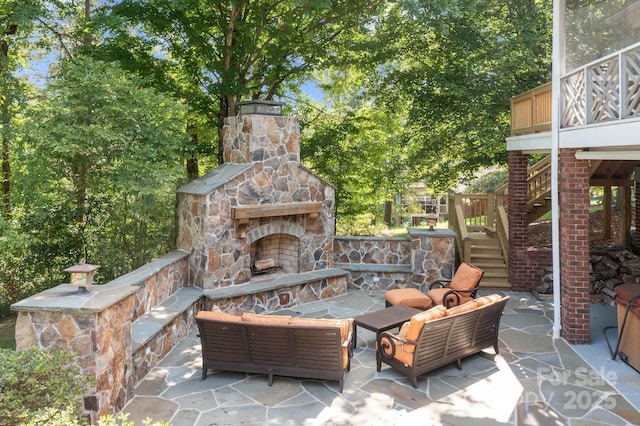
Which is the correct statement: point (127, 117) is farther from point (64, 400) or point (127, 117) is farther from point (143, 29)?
point (64, 400)

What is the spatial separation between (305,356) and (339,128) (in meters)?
8.62

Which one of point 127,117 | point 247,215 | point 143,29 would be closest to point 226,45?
point 143,29

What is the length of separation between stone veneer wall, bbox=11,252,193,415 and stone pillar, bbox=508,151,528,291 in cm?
855

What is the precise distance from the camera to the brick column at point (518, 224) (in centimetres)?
1090

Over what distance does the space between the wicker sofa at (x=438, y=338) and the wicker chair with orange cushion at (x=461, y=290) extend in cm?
141

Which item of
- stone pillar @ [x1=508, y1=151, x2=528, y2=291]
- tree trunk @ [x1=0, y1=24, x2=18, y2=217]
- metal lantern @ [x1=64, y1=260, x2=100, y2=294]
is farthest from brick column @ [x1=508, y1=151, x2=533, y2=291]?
tree trunk @ [x1=0, y1=24, x2=18, y2=217]

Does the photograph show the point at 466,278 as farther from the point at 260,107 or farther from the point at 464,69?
the point at 464,69

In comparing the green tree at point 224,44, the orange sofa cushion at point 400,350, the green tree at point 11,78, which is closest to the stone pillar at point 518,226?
the green tree at point 224,44

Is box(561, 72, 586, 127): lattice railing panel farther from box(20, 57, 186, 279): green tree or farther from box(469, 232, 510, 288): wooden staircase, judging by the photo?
box(20, 57, 186, 279): green tree

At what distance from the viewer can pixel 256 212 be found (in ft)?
30.4

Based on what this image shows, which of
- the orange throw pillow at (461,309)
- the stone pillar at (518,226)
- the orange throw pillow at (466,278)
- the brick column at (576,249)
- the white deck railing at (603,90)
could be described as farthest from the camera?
the stone pillar at (518,226)

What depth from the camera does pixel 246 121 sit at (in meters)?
9.48

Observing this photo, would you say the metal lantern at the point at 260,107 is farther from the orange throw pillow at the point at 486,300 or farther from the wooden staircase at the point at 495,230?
the orange throw pillow at the point at 486,300

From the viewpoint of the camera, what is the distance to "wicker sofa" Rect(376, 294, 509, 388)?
5.92 meters
